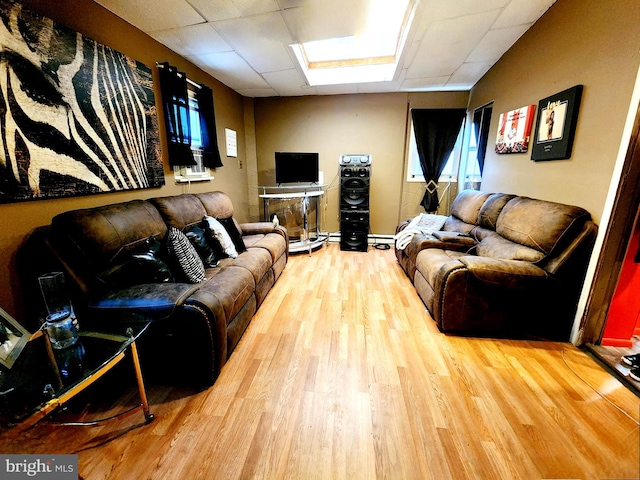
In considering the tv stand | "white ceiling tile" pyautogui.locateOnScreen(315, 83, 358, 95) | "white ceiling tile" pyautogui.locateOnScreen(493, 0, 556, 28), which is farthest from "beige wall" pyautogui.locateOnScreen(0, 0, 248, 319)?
"white ceiling tile" pyautogui.locateOnScreen(493, 0, 556, 28)

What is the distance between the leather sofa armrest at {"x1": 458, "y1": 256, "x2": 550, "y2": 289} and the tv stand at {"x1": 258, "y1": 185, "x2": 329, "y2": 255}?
2.51m

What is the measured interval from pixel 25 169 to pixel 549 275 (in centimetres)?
332

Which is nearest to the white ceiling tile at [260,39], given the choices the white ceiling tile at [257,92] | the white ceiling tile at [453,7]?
the white ceiling tile at [257,92]

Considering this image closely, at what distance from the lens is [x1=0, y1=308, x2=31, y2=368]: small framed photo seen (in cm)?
108

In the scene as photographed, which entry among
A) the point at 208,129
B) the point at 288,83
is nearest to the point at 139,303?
the point at 208,129

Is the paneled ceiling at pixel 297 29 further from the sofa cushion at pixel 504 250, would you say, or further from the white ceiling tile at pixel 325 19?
the sofa cushion at pixel 504 250

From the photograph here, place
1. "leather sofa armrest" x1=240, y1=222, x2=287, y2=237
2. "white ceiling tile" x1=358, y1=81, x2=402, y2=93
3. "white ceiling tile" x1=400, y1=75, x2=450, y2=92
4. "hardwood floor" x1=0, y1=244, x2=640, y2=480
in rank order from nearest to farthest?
1. "hardwood floor" x1=0, y1=244, x2=640, y2=480
2. "leather sofa armrest" x1=240, y1=222, x2=287, y2=237
3. "white ceiling tile" x1=400, y1=75, x2=450, y2=92
4. "white ceiling tile" x1=358, y1=81, x2=402, y2=93

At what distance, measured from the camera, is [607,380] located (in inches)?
61.4

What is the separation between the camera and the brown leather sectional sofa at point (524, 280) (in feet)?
5.84

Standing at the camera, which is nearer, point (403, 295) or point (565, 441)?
point (565, 441)

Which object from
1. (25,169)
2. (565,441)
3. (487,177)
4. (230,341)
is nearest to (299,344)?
(230,341)

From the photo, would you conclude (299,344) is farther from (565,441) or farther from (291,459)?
(565,441)

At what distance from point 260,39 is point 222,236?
189cm

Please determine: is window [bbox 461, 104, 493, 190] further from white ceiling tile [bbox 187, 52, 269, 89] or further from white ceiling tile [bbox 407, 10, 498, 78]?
white ceiling tile [bbox 187, 52, 269, 89]
